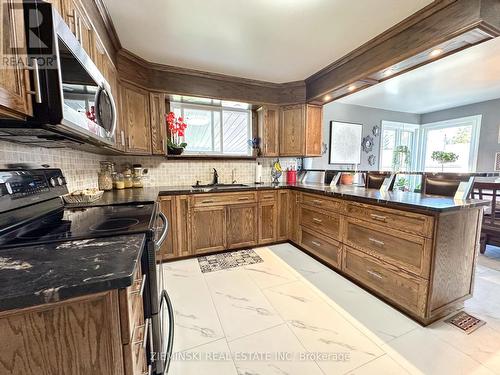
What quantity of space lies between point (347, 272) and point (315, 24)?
93.3 inches

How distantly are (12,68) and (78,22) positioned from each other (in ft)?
2.97

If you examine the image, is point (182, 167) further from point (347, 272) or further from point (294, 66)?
point (347, 272)

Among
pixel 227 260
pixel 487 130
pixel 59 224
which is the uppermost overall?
pixel 487 130

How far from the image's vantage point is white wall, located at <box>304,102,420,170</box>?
169 inches

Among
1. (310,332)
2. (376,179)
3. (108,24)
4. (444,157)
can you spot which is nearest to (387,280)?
(310,332)

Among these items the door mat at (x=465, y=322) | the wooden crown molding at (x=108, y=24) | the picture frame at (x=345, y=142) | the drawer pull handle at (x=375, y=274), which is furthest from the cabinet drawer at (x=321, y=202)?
the wooden crown molding at (x=108, y=24)

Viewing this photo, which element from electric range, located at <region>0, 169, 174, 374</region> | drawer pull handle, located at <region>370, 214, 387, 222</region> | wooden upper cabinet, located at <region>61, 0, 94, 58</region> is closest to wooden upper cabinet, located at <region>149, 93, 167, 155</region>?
wooden upper cabinet, located at <region>61, 0, 94, 58</region>

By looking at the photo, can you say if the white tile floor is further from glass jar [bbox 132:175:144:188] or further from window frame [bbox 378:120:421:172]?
window frame [bbox 378:120:421:172]

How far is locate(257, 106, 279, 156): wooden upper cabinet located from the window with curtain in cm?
25

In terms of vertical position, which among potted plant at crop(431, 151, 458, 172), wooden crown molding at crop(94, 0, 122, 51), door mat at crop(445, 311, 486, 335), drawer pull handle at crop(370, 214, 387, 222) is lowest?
door mat at crop(445, 311, 486, 335)

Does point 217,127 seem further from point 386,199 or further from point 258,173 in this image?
point 386,199

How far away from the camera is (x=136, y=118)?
2.58 m

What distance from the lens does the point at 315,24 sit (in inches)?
76.3

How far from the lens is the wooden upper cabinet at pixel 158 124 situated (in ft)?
8.88
